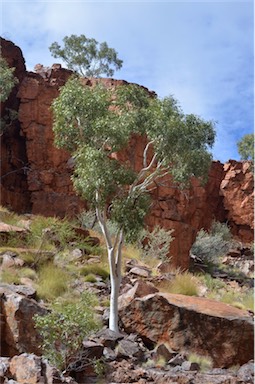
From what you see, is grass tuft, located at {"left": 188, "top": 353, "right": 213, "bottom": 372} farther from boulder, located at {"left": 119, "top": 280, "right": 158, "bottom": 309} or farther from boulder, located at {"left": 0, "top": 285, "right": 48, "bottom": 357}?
boulder, located at {"left": 0, "top": 285, "right": 48, "bottom": 357}

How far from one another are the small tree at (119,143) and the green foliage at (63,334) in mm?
2134

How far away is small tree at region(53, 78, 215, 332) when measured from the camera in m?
9.28

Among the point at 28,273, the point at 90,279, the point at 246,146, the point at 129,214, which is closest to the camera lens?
the point at 129,214

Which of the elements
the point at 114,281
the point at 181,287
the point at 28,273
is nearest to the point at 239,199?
the point at 181,287

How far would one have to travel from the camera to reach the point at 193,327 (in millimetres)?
8664

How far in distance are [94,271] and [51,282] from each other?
194cm

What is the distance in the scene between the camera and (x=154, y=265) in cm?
1525

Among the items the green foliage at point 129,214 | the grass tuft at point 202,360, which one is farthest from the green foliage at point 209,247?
the grass tuft at point 202,360

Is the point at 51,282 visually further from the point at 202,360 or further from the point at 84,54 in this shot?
the point at 84,54

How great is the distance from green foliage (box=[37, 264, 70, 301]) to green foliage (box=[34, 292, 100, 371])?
262 centimetres

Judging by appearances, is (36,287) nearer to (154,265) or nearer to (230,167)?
(154,265)

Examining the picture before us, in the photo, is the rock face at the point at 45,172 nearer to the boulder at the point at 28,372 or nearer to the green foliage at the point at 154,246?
the green foliage at the point at 154,246

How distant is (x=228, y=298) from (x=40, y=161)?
14403 millimetres

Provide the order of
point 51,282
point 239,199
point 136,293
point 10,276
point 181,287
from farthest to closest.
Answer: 1. point 239,199
2. point 181,287
3. point 51,282
4. point 136,293
5. point 10,276
